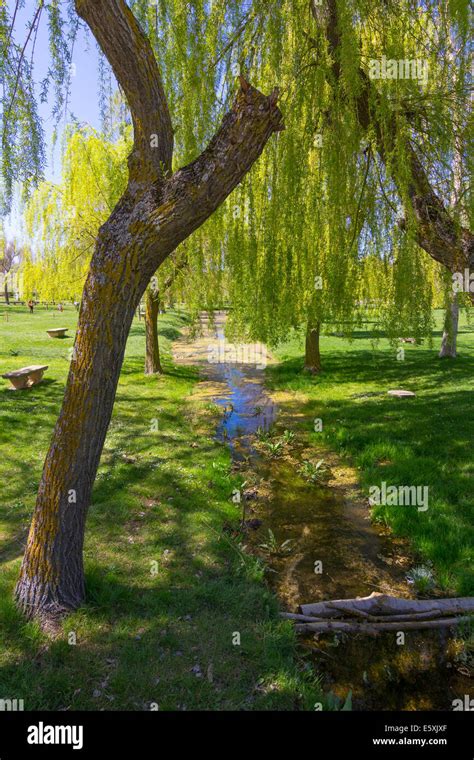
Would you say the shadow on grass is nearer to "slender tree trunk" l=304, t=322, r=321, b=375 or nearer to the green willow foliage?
"slender tree trunk" l=304, t=322, r=321, b=375

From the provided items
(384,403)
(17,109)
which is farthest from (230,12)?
(384,403)

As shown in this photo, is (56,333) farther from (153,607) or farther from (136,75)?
(136,75)

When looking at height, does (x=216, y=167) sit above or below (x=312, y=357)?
above

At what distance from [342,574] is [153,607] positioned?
6.84 ft

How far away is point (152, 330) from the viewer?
43.7ft

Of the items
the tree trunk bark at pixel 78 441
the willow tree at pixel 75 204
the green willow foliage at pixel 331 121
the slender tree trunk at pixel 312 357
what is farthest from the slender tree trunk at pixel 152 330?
the tree trunk bark at pixel 78 441

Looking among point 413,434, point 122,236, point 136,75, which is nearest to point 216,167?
point 122,236

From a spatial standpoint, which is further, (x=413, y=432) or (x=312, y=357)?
(x=312, y=357)

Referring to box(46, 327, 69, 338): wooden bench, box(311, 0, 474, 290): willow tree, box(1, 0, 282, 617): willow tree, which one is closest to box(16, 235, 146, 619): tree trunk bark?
box(1, 0, 282, 617): willow tree

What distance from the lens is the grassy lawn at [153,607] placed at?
316cm

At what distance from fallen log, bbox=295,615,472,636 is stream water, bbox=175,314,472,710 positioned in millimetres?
58

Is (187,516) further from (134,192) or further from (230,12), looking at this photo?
(230,12)

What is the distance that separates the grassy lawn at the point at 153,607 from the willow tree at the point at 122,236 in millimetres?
483

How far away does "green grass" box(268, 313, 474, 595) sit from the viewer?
5.31m
